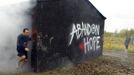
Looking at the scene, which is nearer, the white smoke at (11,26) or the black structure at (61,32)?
the black structure at (61,32)

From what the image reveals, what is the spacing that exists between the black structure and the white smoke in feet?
2.65

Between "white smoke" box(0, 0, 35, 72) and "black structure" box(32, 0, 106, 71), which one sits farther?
"white smoke" box(0, 0, 35, 72)

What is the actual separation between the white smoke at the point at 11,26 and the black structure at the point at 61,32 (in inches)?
31.9

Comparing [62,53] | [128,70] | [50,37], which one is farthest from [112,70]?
[50,37]

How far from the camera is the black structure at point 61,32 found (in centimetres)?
1208

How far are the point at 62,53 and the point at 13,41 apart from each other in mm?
2234

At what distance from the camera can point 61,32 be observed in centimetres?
1333

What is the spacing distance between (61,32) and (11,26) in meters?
2.19

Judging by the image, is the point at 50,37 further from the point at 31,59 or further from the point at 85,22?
the point at 85,22

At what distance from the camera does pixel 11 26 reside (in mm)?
13078

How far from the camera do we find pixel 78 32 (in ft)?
50.1

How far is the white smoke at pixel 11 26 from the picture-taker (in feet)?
41.8

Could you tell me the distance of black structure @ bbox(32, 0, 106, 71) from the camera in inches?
476

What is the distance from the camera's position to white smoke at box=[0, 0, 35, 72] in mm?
12741
